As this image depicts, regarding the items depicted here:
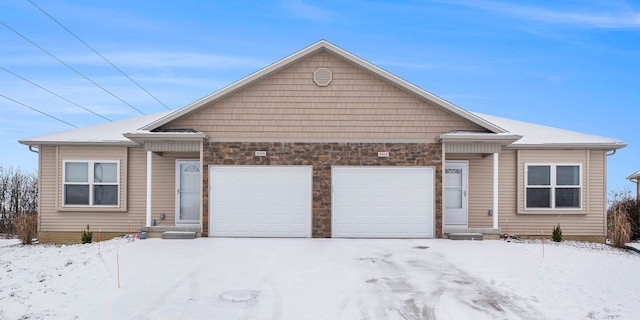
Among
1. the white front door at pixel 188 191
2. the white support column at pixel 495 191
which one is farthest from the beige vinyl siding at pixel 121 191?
the white support column at pixel 495 191

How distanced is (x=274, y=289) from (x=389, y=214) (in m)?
7.12

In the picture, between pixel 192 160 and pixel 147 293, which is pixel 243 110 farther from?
pixel 147 293

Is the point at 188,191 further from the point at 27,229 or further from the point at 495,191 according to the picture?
the point at 495,191

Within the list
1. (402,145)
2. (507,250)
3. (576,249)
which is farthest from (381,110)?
(576,249)

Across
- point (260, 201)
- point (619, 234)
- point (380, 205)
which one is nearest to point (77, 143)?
point (260, 201)

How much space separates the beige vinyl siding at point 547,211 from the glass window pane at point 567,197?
0.18 meters

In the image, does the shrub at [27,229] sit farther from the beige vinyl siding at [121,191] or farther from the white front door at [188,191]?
the white front door at [188,191]

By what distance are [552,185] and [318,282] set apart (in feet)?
36.1

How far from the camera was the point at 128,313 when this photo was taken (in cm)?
Answer: 747

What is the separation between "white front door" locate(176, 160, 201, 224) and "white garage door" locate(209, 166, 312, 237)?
1.48m

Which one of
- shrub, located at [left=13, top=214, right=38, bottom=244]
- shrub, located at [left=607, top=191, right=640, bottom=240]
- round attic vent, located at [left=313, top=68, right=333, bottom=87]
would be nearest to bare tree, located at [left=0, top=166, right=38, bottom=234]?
shrub, located at [left=13, top=214, right=38, bottom=244]

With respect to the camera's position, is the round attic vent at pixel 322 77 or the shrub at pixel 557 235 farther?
the shrub at pixel 557 235

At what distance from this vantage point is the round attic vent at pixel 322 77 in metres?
15.3

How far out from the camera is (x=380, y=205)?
15.3 metres
